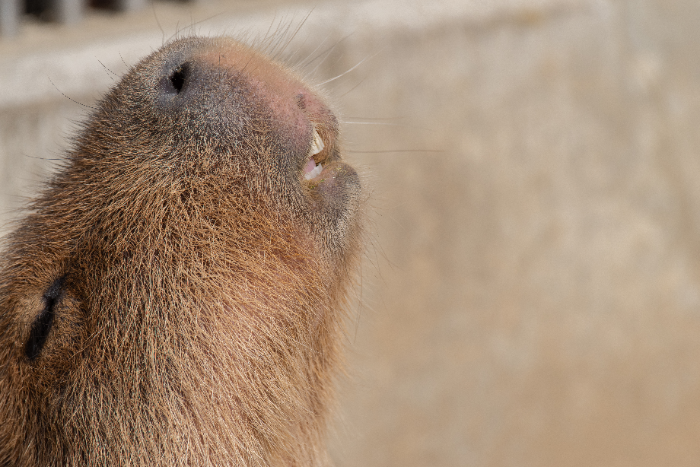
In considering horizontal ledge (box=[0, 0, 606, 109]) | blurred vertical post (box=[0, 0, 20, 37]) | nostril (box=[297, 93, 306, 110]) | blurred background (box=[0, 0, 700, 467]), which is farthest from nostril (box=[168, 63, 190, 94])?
blurred background (box=[0, 0, 700, 467])

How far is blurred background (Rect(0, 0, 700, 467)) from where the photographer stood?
2879 millimetres

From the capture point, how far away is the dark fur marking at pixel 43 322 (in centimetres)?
119

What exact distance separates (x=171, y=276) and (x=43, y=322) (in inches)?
9.3

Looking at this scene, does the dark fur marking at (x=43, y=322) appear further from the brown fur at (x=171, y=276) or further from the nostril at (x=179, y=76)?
the nostril at (x=179, y=76)

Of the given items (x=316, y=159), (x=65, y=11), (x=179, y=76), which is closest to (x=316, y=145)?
(x=316, y=159)

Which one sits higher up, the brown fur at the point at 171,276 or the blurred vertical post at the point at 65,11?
the blurred vertical post at the point at 65,11

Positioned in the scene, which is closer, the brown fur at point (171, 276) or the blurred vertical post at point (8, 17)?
the brown fur at point (171, 276)

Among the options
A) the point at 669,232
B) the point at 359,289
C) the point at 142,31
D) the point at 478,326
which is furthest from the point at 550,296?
the point at 142,31

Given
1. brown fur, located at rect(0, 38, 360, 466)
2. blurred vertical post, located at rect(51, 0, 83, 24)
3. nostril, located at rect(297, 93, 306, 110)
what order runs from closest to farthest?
brown fur, located at rect(0, 38, 360, 466), nostril, located at rect(297, 93, 306, 110), blurred vertical post, located at rect(51, 0, 83, 24)

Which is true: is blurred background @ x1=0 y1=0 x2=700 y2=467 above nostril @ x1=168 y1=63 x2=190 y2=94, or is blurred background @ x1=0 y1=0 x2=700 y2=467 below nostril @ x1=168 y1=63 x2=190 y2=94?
below

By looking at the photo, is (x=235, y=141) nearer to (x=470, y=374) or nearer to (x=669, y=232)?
(x=470, y=374)

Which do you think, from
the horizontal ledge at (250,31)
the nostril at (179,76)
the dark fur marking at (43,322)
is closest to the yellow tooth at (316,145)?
the nostril at (179,76)

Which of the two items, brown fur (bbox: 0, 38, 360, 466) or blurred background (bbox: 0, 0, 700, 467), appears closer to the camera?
brown fur (bbox: 0, 38, 360, 466)

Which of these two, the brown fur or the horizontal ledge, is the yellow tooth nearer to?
the brown fur
